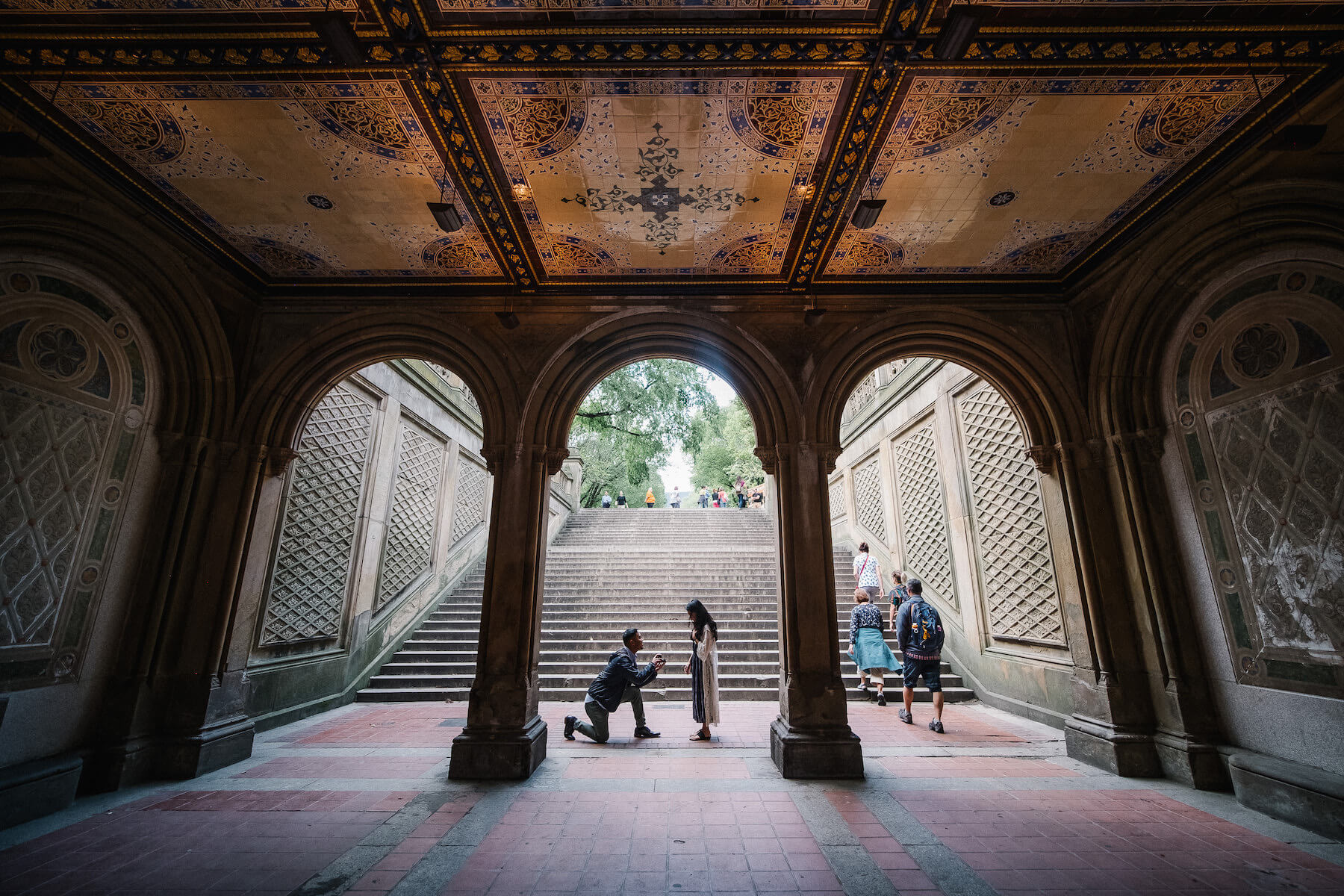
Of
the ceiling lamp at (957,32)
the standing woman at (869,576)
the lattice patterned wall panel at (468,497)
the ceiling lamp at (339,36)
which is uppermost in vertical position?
the ceiling lamp at (957,32)

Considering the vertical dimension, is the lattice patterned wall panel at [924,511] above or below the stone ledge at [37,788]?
above

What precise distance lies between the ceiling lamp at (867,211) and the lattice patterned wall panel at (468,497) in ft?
28.7

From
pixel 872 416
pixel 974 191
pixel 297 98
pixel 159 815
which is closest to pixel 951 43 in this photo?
pixel 974 191

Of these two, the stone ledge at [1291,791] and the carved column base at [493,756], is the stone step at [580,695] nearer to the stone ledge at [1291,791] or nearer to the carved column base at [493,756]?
the carved column base at [493,756]

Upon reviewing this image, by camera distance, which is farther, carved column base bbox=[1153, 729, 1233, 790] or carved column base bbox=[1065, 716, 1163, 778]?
carved column base bbox=[1065, 716, 1163, 778]

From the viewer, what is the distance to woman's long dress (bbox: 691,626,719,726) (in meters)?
5.86

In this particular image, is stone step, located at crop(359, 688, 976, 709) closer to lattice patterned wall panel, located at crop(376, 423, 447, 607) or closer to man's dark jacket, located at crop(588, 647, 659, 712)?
lattice patterned wall panel, located at crop(376, 423, 447, 607)

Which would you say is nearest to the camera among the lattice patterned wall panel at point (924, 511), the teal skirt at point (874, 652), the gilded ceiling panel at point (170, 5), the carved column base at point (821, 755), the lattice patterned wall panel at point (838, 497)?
the gilded ceiling panel at point (170, 5)

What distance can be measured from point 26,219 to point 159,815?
4.57 meters

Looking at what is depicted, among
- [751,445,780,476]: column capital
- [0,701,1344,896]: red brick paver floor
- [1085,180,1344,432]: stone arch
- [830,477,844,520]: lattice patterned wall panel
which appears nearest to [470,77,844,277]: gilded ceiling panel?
[751,445,780,476]: column capital

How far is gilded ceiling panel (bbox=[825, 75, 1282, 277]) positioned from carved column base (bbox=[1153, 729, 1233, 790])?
4.58 m

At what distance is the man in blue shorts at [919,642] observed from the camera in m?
6.38

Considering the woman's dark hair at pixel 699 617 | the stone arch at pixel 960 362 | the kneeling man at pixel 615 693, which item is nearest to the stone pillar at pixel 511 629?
the kneeling man at pixel 615 693

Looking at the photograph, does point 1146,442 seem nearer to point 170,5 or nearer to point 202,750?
point 170,5
